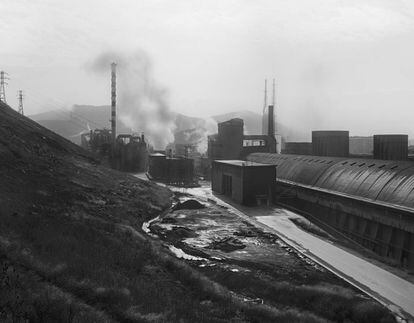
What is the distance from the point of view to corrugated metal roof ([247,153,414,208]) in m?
25.1

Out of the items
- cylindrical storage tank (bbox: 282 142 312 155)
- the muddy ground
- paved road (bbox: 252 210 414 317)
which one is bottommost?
paved road (bbox: 252 210 414 317)

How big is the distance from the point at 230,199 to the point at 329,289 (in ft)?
84.4

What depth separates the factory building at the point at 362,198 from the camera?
76.8 ft

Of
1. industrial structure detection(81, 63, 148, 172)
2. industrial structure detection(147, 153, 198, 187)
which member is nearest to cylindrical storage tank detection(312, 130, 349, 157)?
industrial structure detection(147, 153, 198, 187)

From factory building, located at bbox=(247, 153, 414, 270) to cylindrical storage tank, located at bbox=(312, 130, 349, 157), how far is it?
849cm

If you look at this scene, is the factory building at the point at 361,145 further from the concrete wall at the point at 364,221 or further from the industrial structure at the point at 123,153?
the concrete wall at the point at 364,221

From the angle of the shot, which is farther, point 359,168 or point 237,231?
point 359,168

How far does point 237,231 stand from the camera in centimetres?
2580

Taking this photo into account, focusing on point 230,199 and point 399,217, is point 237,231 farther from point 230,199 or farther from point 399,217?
point 230,199

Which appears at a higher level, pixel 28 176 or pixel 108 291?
pixel 28 176

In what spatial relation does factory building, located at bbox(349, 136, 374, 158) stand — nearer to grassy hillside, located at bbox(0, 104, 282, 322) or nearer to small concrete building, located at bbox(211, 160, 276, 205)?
small concrete building, located at bbox(211, 160, 276, 205)

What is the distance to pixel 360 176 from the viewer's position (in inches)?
1186

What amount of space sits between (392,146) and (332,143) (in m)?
11.1

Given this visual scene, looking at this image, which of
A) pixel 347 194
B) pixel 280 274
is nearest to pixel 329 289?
pixel 280 274
